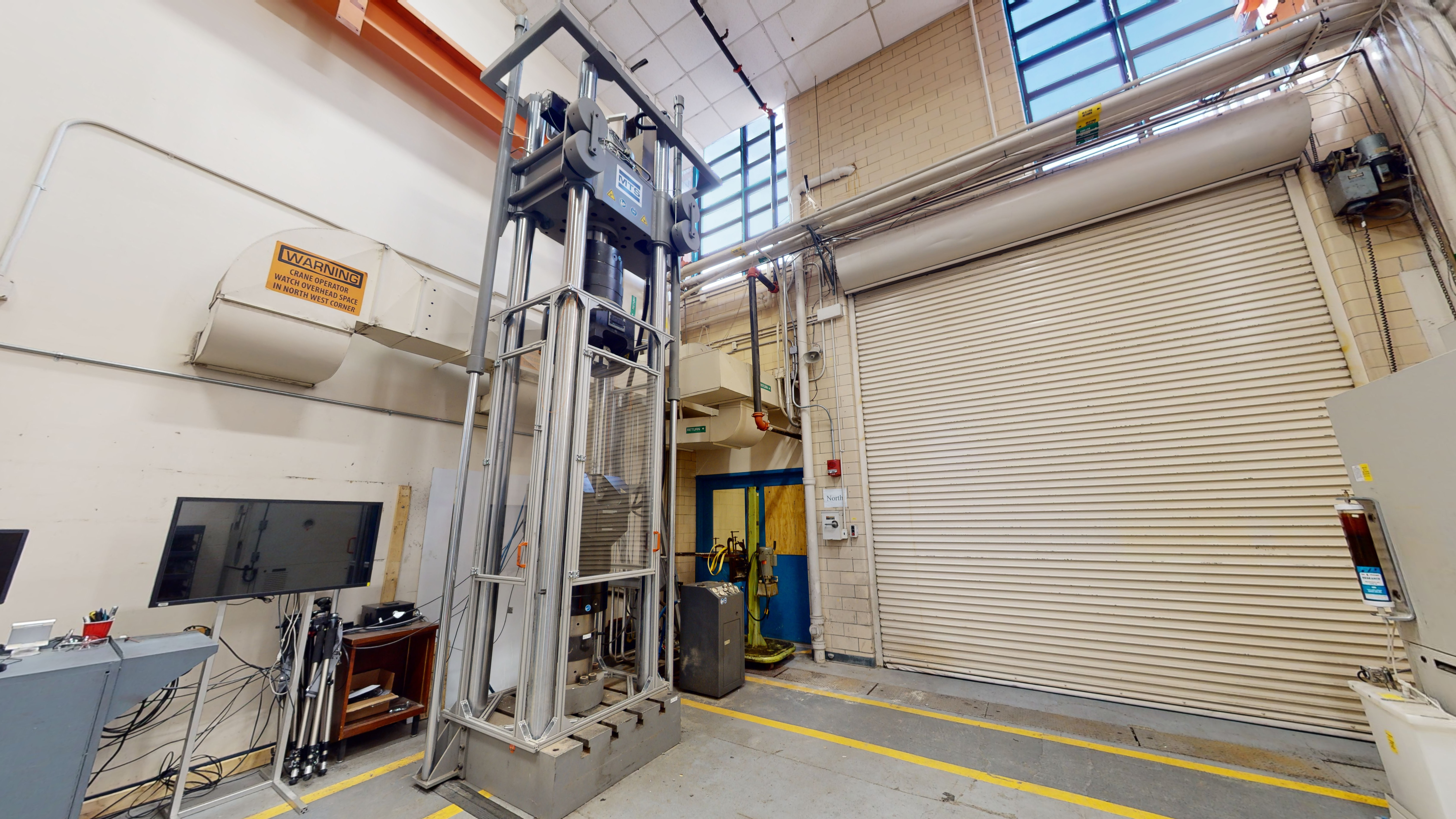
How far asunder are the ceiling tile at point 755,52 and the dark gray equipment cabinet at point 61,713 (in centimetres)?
680

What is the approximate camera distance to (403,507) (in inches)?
139

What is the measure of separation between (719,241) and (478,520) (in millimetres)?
5236

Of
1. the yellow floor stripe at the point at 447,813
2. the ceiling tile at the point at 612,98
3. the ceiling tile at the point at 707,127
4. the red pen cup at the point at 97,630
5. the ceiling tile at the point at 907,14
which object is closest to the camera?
the red pen cup at the point at 97,630

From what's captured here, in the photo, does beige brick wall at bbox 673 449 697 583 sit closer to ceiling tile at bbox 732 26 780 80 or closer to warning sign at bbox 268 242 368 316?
warning sign at bbox 268 242 368 316

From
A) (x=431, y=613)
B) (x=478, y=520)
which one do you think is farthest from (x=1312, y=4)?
(x=431, y=613)

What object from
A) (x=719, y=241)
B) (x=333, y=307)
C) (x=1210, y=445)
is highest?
(x=719, y=241)

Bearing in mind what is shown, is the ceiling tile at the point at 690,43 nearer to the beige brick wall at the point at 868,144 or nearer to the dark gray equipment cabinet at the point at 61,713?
the beige brick wall at the point at 868,144

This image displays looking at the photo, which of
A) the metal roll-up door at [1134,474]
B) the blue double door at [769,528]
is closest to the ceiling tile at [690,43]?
the metal roll-up door at [1134,474]

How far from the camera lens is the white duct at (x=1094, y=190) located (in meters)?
3.27

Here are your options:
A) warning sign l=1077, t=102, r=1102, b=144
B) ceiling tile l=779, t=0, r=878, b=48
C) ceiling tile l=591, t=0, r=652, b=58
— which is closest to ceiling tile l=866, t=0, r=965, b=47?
ceiling tile l=779, t=0, r=878, b=48

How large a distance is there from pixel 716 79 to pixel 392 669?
271 inches

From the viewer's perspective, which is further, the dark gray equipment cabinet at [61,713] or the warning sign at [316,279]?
the warning sign at [316,279]

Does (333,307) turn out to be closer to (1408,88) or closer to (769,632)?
(769,632)

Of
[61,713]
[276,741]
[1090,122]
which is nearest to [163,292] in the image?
[61,713]
